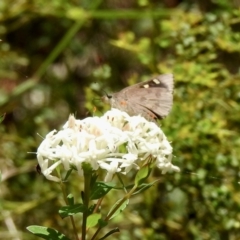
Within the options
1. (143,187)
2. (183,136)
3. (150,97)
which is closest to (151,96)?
(150,97)

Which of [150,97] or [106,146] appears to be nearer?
[106,146]

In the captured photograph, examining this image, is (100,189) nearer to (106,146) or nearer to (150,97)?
(106,146)

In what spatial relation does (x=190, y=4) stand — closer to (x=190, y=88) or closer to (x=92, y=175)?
(x=190, y=88)

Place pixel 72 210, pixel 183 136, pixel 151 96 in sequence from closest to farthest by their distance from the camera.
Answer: pixel 72 210, pixel 151 96, pixel 183 136

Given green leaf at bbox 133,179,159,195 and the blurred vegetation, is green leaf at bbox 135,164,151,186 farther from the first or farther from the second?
the blurred vegetation

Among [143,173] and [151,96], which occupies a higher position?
[143,173]

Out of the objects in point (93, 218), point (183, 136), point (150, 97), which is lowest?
point (183, 136)

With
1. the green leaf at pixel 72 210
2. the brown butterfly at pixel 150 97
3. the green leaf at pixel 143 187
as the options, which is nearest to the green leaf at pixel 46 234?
the green leaf at pixel 72 210

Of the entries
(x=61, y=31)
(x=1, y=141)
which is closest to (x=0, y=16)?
(x=1, y=141)
